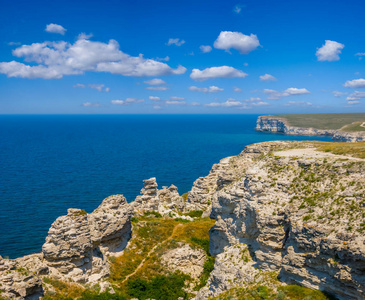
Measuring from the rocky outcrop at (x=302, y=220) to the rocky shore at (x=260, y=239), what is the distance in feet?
0.27

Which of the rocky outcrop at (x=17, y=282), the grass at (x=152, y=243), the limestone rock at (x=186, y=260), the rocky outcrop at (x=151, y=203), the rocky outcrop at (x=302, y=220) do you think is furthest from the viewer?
the rocky outcrop at (x=151, y=203)

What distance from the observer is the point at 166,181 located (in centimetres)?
10238

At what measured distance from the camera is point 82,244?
32.9 m

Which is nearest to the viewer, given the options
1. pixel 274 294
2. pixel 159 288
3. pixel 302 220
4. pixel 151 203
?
pixel 274 294

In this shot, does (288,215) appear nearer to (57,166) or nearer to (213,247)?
(213,247)

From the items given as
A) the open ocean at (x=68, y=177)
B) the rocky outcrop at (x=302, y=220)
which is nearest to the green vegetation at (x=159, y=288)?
the rocky outcrop at (x=302, y=220)

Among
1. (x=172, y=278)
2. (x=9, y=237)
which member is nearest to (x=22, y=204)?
(x=9, y=237)

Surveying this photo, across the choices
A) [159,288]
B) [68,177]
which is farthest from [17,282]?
[68,177]

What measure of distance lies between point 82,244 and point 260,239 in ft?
68.3

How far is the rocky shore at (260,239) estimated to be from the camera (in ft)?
77.3

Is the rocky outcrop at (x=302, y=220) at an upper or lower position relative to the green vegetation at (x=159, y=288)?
upper

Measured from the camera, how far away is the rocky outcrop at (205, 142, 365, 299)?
74.1ft

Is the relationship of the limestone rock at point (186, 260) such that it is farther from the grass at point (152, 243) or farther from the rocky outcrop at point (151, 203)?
the rocky outcrop at point (151, 203)

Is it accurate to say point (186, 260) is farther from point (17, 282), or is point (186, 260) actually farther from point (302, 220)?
point (17, 282)
